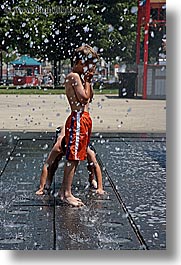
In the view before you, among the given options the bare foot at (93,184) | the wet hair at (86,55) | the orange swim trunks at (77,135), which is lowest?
the bare foot at (93,184)

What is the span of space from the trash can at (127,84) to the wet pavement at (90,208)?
12.8 m

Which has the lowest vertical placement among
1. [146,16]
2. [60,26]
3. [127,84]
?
[127,84]

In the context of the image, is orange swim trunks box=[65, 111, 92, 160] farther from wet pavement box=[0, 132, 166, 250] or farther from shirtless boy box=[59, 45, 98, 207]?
wet pavement box=[0, 132, 166, 250]

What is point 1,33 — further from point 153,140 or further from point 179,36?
point 179,36

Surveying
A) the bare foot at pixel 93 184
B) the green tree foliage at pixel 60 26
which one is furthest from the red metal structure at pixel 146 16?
the bare foot at pixel 93 184

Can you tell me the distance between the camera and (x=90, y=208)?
4.23m

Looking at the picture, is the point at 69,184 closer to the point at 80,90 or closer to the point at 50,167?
the point at 50,167

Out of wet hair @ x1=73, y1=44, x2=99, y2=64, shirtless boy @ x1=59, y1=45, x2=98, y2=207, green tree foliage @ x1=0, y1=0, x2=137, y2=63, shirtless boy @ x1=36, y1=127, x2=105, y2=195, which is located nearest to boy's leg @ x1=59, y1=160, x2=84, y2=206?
shirtless boy @ x1=59, y1=45, x2=98, y2=207

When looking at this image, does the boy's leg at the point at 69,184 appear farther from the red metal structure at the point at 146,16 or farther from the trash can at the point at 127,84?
the trash can at the point at 127,84

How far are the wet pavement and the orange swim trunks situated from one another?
1.24 ft

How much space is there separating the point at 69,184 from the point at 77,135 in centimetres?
38

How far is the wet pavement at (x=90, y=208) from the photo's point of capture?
3424 mm

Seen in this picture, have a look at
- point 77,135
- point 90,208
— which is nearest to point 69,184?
point 90,208

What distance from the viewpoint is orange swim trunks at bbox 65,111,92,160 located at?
416cm
